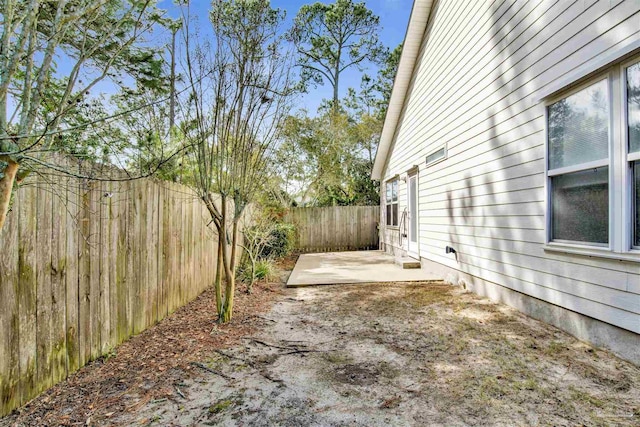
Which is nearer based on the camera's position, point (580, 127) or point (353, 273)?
point (580, 127)

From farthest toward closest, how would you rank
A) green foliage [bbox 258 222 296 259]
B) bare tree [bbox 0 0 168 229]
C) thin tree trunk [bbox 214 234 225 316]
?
green foliage [bbox 258 222 296 259]
thin tree trunk [bbox 214 234 225 316]
bare tree [bbox 0 0 168 229]

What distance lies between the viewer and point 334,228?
40.7 feet

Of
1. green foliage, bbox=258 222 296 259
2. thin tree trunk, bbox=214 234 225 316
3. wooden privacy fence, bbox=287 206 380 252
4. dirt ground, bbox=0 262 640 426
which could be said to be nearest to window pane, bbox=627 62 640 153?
dirt ground, bbox=0 262 640 426

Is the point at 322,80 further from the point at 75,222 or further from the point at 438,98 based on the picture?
the point at 75,222

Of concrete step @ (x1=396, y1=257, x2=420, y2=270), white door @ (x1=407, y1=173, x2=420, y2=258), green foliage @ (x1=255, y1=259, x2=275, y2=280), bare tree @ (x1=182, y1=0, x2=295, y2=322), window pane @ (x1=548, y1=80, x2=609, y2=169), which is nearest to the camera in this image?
window pane @ (x1=548, y1=80, x2=609, y2=169)

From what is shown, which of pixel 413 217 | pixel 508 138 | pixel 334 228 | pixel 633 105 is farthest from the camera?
pixel 334 228

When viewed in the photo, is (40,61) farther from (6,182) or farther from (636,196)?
(636,196)

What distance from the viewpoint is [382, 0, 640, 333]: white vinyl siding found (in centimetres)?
295

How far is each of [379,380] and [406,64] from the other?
7.33 meters

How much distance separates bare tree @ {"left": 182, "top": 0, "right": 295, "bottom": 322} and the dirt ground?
1.16 meters

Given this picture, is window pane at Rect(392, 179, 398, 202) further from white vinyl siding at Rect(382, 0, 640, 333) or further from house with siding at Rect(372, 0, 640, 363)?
house with siding at Rect(372, 0, 640, 363)

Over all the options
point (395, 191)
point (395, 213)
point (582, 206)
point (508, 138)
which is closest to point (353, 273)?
point (395, 213)

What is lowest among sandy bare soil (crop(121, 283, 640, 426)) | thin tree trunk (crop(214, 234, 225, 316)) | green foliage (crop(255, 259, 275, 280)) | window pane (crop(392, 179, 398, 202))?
sandy bare soil (crop(121, 283, 640, 426))

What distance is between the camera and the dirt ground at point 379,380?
6.63 ft
